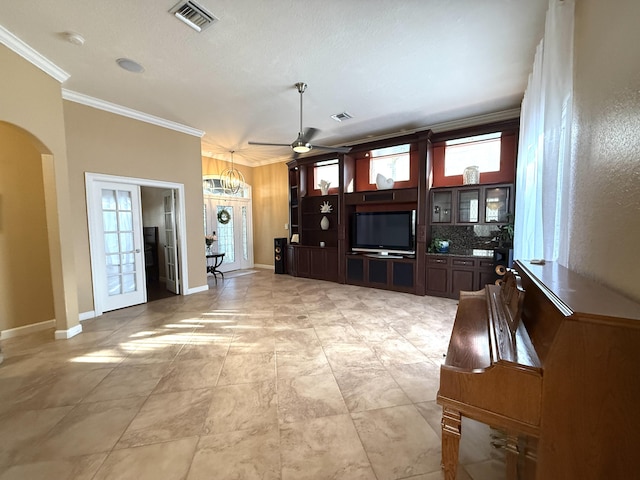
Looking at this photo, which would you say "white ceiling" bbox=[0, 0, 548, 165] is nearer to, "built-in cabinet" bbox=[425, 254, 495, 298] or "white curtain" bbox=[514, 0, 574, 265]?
"white curtain" bbox=[514, 0, 574, 265]

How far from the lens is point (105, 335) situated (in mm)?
3211

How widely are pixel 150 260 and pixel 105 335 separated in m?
3.08

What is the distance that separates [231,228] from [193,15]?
5.65 m

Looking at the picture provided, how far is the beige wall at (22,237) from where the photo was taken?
10.6 ft

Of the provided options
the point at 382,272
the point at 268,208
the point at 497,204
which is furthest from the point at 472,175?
the point at 268,208

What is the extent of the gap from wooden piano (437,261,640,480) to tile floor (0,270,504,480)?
2.17 feet

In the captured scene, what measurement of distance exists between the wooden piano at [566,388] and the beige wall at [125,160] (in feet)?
15.6

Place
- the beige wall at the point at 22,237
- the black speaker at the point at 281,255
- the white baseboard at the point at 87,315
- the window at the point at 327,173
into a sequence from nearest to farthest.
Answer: the beige wall at the point at 22,237 < the white baseboard at the point at 87,315 < the window at the point at 327,173 < the black speaker at the point at 281,255

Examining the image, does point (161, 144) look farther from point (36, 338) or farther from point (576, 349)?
point (576, 349)

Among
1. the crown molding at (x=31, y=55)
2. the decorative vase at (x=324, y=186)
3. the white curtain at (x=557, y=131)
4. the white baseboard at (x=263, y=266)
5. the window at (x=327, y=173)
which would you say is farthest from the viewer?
the white baseboard at (x=263, y=266)

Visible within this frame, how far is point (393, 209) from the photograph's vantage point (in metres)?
5.33

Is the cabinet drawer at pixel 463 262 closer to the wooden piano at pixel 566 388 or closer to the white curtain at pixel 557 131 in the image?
the white curtain at pixel 557 131

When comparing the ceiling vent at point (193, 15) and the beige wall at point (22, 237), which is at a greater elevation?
the ceiling vent at point (193, 15)

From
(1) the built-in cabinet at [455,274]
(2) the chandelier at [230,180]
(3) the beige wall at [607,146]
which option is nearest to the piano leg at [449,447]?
(3) the beige wall at [607,146]
